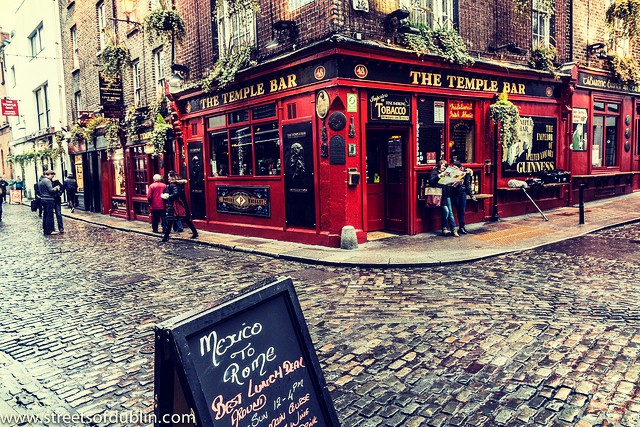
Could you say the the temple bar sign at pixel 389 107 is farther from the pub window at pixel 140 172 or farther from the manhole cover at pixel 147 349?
the pub window at pixel 140 172

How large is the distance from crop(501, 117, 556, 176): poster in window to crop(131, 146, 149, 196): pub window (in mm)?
13186

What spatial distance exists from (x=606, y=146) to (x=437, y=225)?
898 cm

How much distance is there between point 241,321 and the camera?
2.13 metres

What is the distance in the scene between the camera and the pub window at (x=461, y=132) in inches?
476

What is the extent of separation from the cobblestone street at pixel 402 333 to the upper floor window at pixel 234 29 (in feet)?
21.8

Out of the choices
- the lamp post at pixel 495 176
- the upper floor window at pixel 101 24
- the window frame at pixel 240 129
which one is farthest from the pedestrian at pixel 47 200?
the lamp post at pixel 495 176

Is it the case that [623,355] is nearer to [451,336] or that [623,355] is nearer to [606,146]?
[451,336]

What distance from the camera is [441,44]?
38.0 ft

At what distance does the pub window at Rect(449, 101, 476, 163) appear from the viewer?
39.7 feet

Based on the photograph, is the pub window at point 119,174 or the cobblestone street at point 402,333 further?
the pub window at point 119,174

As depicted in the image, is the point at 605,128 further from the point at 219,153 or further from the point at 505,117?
the point at 219,153

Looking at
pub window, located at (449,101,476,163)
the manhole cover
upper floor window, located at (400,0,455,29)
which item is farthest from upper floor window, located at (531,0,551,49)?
the manhole cover

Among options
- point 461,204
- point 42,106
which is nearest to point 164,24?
point 461,204

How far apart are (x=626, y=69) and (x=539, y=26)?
4744mm
